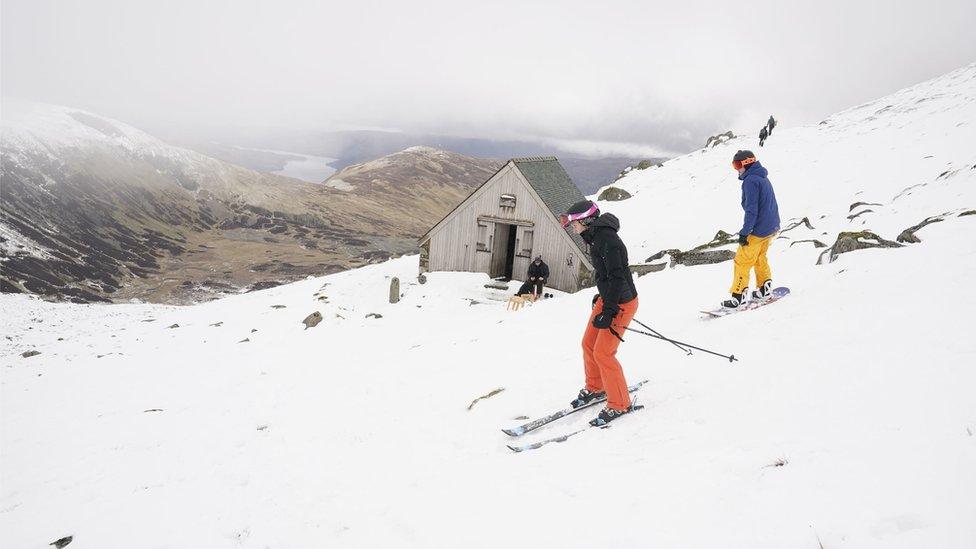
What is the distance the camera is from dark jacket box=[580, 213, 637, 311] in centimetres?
644

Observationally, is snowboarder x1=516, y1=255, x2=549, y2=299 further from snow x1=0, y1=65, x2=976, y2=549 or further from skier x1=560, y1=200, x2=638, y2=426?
skier x1=560, y1=200, x2=638, y2=426

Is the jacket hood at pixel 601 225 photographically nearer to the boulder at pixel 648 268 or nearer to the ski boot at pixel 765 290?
the ski boot at pixel 765 290

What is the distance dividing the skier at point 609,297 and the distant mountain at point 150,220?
61.5 meters

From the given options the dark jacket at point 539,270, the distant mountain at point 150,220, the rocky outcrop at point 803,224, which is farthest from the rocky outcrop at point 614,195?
the distant mountain at point 150,220

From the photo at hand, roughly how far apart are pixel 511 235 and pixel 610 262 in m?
21.3

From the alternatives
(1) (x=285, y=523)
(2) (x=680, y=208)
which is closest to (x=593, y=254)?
(1) (x=285, y=523)

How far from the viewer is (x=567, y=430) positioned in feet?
22.9

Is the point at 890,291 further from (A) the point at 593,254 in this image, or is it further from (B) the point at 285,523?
(B) the point at 285,523

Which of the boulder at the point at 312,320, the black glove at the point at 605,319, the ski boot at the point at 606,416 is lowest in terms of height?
the boulder at the point at 312,320

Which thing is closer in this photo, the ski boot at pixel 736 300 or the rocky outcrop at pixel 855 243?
the ski boot at pixel 736 300

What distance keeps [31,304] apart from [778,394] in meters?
55.0

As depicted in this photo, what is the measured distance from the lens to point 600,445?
6168 millimetres

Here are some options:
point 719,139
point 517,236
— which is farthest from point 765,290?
point 719,139

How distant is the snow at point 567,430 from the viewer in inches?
163
